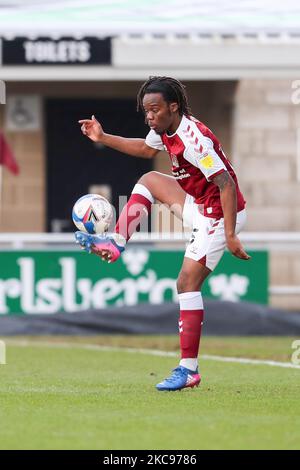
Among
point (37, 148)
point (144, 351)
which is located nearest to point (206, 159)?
point (144, 351)

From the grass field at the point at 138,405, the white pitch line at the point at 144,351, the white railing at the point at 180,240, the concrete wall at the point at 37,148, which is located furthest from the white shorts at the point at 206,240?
the concrete wall at the point at 37,148

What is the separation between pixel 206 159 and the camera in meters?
8.30

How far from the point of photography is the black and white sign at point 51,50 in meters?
17.4

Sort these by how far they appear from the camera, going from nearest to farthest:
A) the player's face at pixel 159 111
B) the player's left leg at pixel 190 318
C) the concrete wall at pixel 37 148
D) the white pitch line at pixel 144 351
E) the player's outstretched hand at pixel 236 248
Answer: the player's outstretched hand at pixel 236 248, the player's face at pixel 159 111, the player's left leg at pixel 190 318, the white pitch line at pixel 144 351, the concrete wall at pixel 37 148

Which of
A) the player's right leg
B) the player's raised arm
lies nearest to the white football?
the player's right leg

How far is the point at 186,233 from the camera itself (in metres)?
16.8

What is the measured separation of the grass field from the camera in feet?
20.4

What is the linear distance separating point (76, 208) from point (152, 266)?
7.33 metres

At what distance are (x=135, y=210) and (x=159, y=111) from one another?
69 cm

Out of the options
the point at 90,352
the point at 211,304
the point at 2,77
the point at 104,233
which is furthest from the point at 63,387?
the point at 2,77

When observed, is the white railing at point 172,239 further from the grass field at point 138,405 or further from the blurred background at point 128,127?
the grass field at point 138,405

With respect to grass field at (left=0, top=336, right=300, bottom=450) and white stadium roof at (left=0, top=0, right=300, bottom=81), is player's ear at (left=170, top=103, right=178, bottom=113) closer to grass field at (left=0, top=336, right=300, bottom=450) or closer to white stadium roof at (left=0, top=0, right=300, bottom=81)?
grass field at (left=0, top=336, right=300, bottom=450)

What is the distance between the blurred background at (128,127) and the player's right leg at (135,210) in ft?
23.2
